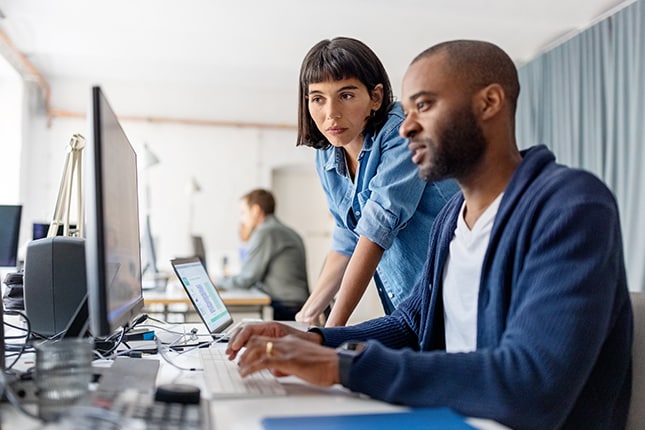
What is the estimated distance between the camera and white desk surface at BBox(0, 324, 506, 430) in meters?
0.80

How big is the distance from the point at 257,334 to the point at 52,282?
1.93 ft

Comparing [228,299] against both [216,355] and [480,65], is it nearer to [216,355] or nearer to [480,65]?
[216,355]

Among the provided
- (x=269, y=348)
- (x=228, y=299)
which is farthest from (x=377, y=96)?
(x=228, y=299)

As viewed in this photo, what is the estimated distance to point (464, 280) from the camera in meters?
1.17

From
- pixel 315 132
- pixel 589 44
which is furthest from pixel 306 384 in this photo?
pixel 589 44

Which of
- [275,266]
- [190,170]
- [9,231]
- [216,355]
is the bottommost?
[275,266]

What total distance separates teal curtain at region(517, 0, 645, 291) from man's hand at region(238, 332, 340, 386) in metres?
4.08

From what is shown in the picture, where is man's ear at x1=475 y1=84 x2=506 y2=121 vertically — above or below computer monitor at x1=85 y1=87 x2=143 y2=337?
above

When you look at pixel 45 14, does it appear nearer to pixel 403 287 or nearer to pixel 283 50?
pixel 283 50

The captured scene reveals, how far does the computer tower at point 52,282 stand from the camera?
148cm

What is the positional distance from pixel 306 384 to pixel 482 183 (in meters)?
0.49

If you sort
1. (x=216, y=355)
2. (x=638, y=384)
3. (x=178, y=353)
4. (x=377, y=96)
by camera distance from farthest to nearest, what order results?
(x=377, y=96) → (x=178, y=353) → (x=216, y=355) → (x=638, y=384)

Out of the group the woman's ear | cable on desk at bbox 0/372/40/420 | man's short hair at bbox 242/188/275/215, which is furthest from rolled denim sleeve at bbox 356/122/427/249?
man's short hair at bbox 242/188/275/215

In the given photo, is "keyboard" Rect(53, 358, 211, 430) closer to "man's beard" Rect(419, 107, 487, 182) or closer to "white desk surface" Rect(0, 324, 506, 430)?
"white desk surface" Rect(0, 324, 506, 430)
